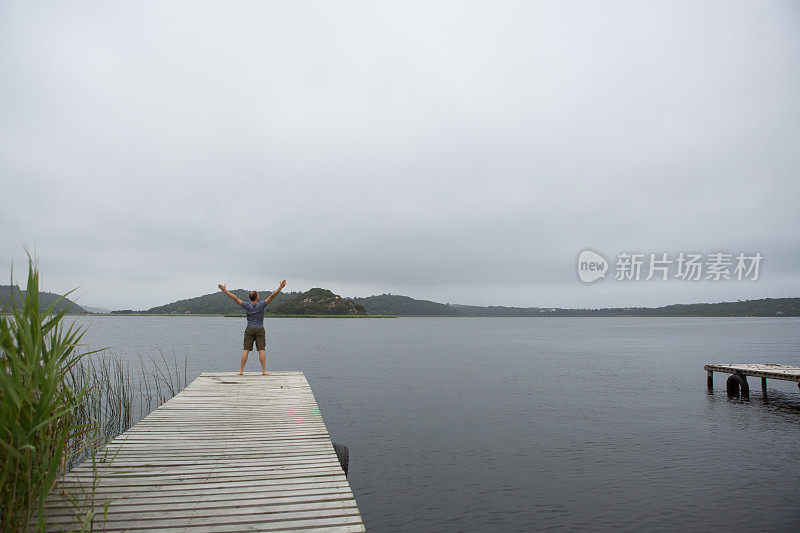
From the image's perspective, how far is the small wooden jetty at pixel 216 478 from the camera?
14.2 feet

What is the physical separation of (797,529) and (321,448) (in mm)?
9047

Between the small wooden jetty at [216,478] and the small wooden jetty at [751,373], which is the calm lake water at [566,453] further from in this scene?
the small wooden jetty at [216,478]

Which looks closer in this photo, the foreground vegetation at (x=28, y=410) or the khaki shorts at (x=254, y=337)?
the foreground vegetation at (x=28, y=410)

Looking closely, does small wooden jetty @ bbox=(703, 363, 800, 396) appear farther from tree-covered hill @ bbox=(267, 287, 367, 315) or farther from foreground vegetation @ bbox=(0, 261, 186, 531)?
tree-covered hill @ bbox=(267, 287, 367, 315)

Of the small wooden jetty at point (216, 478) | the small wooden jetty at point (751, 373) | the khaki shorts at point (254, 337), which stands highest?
the khaki shorts at point (254, 337)

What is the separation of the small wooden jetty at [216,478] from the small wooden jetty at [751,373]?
19827 mm

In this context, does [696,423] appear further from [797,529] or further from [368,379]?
[368,379]

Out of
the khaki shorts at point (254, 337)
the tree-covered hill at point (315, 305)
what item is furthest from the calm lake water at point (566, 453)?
the tree-covered hill at point (315, 305)

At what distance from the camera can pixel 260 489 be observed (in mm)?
5090

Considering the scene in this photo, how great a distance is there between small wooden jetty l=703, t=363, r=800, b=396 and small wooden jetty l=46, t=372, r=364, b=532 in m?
19.8

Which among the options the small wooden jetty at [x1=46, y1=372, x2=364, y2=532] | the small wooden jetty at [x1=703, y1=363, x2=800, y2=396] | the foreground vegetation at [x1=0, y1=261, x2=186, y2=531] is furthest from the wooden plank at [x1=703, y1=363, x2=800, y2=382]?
the foreground vegetation at [x1=0, y1=261, x2=186, y2=531]

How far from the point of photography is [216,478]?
539 cm

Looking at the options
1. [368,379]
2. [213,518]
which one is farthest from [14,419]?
[368,379]

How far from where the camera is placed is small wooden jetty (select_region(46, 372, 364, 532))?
434 centimetres
